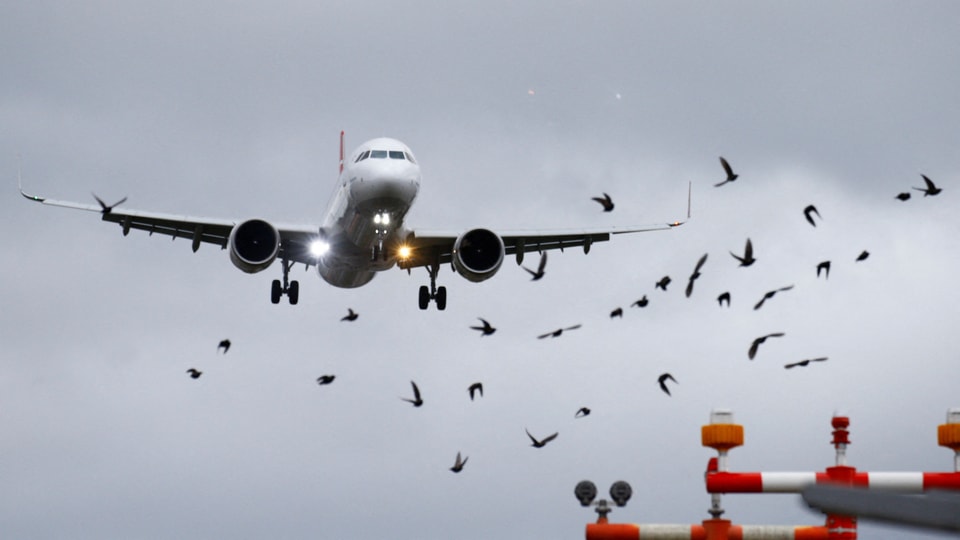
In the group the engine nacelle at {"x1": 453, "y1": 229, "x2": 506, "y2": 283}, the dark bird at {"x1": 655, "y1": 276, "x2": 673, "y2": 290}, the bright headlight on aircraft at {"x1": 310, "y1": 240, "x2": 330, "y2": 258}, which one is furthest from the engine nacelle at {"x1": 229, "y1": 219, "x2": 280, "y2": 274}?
the dark bird at {"x1": 655, "y1": 276, "x2": 673, "y2": 290}

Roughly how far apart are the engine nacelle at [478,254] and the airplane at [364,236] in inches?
1.3

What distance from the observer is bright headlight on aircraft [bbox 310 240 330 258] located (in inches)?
1570

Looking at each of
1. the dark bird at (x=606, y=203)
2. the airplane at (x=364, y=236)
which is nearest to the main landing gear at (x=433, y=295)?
the airplane at (x=364, y=236)

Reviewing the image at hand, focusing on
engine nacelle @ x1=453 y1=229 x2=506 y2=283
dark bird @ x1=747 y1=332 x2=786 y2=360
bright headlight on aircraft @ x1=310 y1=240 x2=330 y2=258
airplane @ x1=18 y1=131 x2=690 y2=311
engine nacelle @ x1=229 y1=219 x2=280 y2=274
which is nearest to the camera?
dark bird @ x1=747 y1=332 x2=786 y2=360

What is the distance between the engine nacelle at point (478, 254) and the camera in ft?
130

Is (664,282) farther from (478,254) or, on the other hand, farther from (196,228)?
(196,228)

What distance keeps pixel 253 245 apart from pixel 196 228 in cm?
382

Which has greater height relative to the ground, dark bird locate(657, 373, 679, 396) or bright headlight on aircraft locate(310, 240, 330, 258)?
bright headlight on aircraft locate(310, 240, 330, 258)

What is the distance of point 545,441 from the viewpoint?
88.6ft

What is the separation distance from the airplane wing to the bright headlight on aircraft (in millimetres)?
210

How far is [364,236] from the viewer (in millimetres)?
37719

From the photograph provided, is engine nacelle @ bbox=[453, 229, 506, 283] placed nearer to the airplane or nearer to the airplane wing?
the airplane

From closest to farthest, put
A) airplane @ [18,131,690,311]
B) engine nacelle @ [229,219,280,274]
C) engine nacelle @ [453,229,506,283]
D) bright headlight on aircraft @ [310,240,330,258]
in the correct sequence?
airplane @ [18,131,690,311]
engine nacelle @ [229,219,280,274]
engine nacelle @ [453,229,506,283]
bright headlight on aircraft @ [310,240,330,258]


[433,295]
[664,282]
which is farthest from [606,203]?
[433,295]
